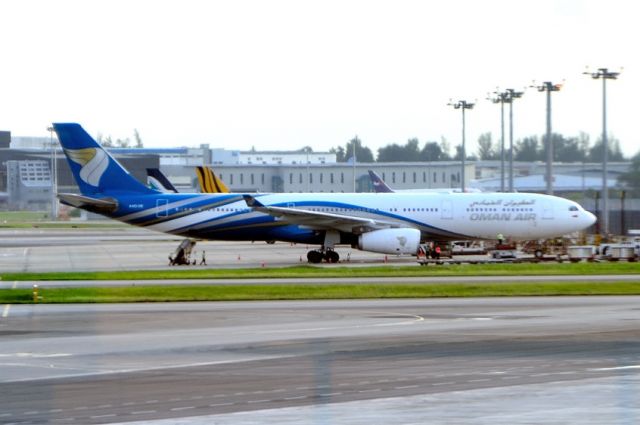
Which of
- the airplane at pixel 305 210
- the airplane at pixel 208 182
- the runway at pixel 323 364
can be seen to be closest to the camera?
the runway at pixel 323 364

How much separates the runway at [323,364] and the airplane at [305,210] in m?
24.2

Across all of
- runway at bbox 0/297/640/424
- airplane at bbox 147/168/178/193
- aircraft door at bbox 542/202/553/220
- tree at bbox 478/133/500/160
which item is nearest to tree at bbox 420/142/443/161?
tree at bbox 478/133/500/160

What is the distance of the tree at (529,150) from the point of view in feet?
385

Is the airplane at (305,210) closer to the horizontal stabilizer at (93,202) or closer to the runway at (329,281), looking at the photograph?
the horizontal stabilizer at (93,202)

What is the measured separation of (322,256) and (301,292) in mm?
19267

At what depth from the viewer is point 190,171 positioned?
495ft

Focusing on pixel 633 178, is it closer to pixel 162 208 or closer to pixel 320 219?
pixel 320 219

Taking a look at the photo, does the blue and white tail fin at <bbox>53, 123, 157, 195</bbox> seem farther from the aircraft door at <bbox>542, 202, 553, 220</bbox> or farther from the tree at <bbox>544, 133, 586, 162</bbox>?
the tree at <bbox>544, 133, 586, 162</bbox>

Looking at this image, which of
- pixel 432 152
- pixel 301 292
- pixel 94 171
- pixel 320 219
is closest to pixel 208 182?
pixel 94 171

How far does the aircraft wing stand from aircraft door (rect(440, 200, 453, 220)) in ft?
7.62

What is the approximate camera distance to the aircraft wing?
Answer: 172 ft

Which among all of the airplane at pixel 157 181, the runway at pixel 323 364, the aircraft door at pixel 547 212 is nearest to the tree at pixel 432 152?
the airplane at pixel 157 181

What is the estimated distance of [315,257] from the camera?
2108 inches

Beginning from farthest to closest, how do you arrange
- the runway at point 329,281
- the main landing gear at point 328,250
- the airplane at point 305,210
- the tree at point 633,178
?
the tree at point 633,178
the airplane at point 305,210
the main landing gear at point 328,250
the runway at point 329,281
